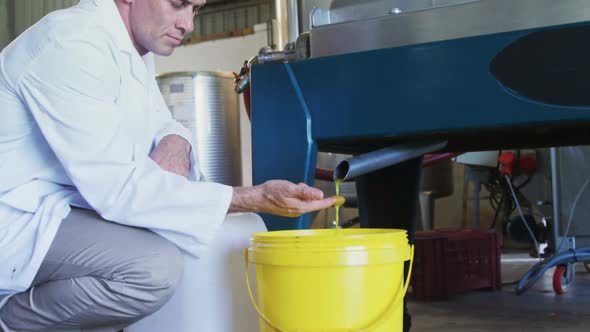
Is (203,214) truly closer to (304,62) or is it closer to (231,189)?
(231,189)

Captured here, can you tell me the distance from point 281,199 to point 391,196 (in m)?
0.85

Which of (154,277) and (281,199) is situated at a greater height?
(281,199)

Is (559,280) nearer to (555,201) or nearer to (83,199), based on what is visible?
(555,201)

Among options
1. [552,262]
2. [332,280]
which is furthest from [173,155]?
[552,262]

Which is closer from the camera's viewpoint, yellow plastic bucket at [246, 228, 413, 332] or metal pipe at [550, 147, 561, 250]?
yellow plastic bucket at [246, 228, 413, 332]

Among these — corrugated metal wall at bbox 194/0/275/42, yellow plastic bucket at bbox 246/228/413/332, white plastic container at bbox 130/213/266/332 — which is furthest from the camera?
corrugated metal wall at bbox 194/0/275/42

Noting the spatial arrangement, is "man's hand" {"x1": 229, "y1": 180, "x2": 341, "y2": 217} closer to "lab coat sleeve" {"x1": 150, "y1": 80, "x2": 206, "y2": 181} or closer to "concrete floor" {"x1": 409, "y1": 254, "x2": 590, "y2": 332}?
"lab coat sleeve" {"x1": 150, "y1": 80, "x2": 206, "y2": 181}

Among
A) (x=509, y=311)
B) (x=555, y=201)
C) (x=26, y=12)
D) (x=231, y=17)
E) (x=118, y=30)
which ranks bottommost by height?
(x=509, y=311)

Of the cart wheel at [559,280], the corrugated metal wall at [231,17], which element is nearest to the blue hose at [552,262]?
the cart wheel at [559,280]

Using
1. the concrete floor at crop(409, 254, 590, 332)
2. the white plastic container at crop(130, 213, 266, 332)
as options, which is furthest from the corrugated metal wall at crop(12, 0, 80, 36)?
the white plastic container at crop(130, 213, 266, 332)

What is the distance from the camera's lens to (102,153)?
1023mm

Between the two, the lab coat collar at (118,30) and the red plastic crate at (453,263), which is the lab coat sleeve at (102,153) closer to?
the lab coat collar at (118,30)

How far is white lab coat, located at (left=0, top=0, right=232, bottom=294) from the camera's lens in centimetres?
102

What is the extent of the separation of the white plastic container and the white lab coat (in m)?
0.07
